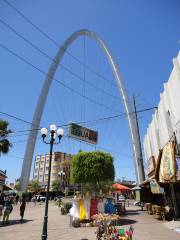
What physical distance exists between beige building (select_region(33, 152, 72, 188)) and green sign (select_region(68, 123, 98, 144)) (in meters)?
75.9

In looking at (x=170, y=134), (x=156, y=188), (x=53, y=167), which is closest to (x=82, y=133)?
(x=156, y=188)

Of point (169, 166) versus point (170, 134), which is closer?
point (169, 166)

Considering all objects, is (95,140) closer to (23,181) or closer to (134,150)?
(134,150)

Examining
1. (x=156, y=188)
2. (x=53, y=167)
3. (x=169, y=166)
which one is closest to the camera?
(x=169, y=166)

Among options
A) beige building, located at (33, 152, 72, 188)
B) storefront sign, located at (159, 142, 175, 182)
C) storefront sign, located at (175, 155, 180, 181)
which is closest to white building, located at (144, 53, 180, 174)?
storefront sign, located at (159, 142, 175, 182)

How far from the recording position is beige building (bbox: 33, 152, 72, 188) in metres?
117

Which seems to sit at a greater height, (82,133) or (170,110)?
(82,133)

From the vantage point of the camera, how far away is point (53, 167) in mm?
124125

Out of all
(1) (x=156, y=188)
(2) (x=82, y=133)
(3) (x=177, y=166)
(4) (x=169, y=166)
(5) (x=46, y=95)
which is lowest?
(1) (x=156, y=188)

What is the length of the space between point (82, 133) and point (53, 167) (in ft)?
304

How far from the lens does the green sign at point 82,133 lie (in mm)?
32906

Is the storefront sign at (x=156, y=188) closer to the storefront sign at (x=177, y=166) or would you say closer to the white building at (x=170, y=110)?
the white building at (x=170, y=110)

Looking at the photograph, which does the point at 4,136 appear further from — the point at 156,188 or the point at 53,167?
the point at 53,167

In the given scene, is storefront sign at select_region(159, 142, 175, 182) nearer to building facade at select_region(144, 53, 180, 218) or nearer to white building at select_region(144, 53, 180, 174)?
building facade at select_region(144, 53, 180, 218)
